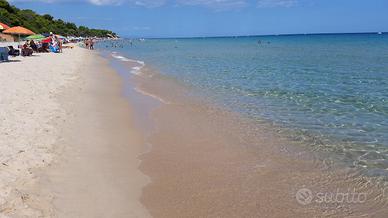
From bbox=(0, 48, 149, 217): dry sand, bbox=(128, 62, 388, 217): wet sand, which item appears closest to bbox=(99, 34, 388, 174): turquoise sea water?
bbox=(128, 62, 388, 217): wet sand

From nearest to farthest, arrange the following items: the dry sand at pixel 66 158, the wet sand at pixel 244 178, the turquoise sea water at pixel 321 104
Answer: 1. the dry sand at pixel 66 158
2. the wet sand at pixel 244 178
3. the turquoise sea water at pixel 321 104

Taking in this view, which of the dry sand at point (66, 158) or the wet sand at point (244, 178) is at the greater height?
the dry sand at point (66, 158)

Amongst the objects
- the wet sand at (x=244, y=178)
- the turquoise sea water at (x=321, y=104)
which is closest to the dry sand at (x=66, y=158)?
the wet sand at (x=244, y=178)

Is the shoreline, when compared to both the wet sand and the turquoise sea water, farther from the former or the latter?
the turquoise sea water

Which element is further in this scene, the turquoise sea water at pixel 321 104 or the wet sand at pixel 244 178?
the turquoise sea water at pixel 321 104

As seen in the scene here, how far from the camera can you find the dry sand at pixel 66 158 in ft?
17.0

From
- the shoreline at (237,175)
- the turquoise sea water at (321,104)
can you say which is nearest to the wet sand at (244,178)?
the shoreline at (237,175)

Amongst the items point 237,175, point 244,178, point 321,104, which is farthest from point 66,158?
point 321,104

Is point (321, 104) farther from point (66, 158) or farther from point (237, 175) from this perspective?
point (66, 158)

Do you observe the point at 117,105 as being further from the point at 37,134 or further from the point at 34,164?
the point at 34,164

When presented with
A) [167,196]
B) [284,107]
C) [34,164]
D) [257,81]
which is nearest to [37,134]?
[34,164]

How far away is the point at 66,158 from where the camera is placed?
23.0 feet

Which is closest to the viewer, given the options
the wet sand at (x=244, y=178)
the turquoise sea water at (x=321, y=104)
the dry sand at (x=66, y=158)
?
the dry sand at (x=66, y=158)

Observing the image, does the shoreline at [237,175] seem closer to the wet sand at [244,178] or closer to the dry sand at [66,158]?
the wet sand at [244,178]
